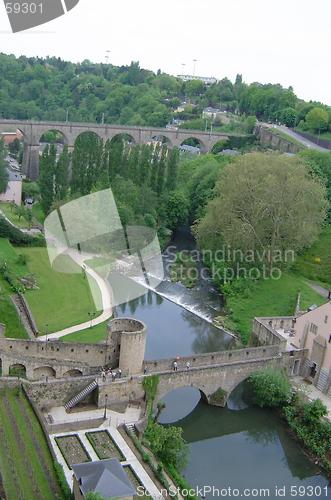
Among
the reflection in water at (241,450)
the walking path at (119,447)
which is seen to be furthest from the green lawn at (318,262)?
the walking path at (119,447)

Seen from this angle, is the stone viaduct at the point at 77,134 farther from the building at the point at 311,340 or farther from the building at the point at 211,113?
the building at the point at 311,340

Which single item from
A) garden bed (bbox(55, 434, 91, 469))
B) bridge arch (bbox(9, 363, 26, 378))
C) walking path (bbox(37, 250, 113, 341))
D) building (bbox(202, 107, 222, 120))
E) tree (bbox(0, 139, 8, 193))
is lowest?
walking path (bbox(37, 250, 113, 341))

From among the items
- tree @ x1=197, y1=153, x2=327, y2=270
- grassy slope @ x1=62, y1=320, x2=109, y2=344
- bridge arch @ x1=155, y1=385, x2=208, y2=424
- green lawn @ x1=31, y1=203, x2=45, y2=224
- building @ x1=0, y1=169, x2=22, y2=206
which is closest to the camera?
bridge arch @ x1=155, y1=385, x2=208, y2=424

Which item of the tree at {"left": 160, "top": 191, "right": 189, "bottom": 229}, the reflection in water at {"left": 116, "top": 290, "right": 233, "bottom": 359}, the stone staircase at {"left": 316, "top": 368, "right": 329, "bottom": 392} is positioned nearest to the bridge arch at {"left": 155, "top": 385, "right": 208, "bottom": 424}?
the reflection in water at {"left": 116, "top": 290, "right": 233, "bottom": 359}

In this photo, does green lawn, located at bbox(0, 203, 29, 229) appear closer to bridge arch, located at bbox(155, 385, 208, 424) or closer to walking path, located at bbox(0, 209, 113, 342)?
walking path, located at bbox(0, 209, 113, 342)

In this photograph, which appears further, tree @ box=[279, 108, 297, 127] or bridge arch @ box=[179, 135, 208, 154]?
tree @ box=[279, 108, 297, 127]
